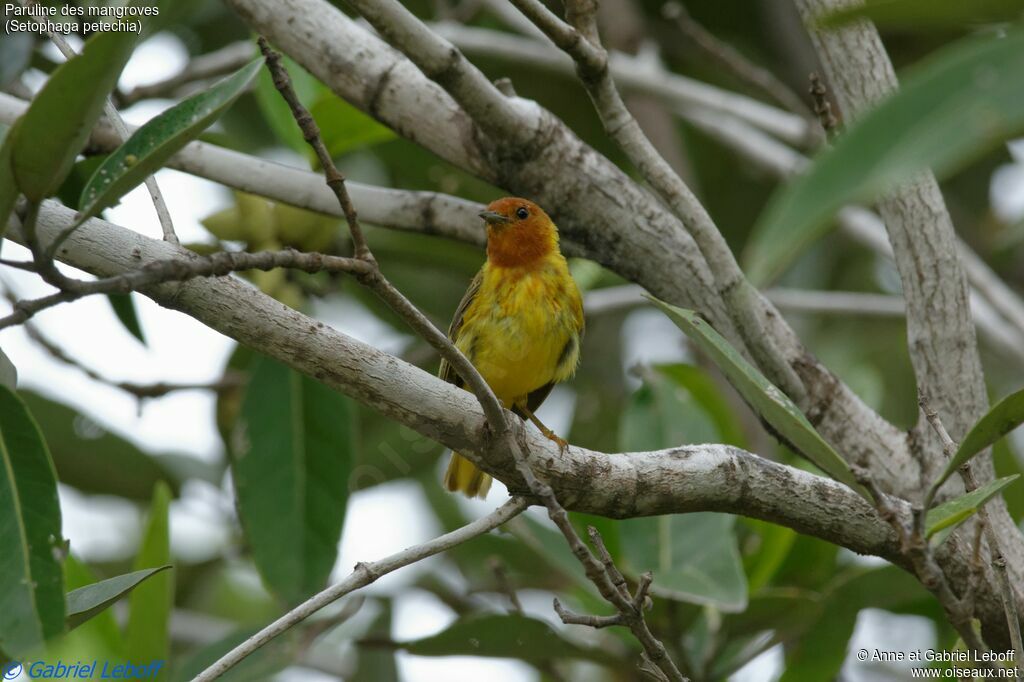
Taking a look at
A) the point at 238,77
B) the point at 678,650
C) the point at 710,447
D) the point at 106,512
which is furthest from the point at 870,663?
the point at 106,512

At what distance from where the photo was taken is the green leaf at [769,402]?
204 centimetres

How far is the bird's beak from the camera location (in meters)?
3.66

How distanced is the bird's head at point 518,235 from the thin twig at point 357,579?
2.03 m

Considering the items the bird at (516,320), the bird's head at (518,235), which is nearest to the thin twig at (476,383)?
the bird at (516,320)

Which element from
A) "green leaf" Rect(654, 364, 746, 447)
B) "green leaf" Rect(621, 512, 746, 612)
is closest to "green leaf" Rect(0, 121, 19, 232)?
"green leaf" Rect(621, 512, 746, 612)

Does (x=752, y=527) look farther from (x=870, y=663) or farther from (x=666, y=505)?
(x=666, y=505)

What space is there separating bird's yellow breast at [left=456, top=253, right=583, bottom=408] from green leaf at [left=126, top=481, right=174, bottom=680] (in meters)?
1.39

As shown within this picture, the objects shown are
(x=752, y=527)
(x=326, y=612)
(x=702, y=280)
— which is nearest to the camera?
(x=702, y=280)

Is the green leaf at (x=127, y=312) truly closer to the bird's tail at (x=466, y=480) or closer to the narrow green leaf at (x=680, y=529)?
the bird's tail at (x=466, y=480)

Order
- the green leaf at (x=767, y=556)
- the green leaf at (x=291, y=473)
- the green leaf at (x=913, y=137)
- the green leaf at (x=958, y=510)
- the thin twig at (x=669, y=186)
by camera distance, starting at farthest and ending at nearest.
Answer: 1. the green leaf at (x=767, y=556)
2. the green leaf at (x=291, y=473)
3. the thin twig at (x=669, y=186)
4. the green leaf at (x=958, y=510)
5. the green leaf at (x=913, y=137)

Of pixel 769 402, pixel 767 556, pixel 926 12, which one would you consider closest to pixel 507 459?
pixel 769 402

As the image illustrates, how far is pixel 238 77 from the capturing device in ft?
6.23

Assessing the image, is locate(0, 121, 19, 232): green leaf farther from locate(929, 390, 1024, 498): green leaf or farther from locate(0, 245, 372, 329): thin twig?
locate(929, 390, 1024, 498): green leaf

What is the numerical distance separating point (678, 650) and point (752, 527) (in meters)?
0.78
